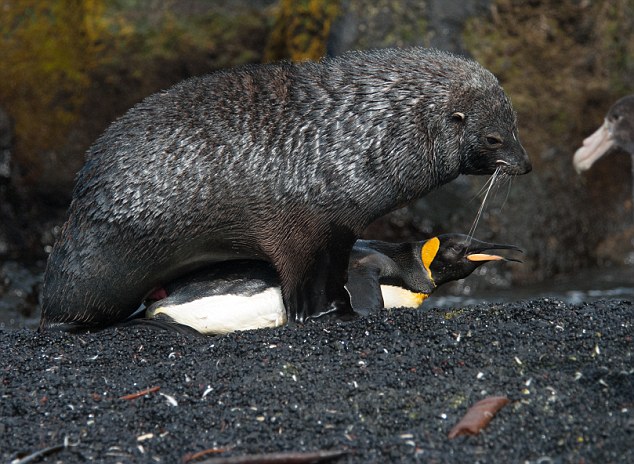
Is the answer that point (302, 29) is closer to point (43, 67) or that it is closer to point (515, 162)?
point (43, 67)

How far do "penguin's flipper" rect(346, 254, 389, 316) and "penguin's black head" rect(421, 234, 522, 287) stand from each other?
520 millimetres

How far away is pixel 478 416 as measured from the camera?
5.12m

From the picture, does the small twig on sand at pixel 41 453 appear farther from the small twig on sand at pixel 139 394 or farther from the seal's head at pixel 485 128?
the seal's head at pixel 485 128

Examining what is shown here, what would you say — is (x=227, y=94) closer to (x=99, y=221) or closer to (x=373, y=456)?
(x=99, y=221)

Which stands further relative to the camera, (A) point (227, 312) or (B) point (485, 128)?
(B) point (485, 128)

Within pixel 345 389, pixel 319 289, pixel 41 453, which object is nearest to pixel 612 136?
pixel 319 289

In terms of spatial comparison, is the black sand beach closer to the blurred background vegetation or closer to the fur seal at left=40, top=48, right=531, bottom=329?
the fur seal at left=40, top=48, right=531, bottom=329

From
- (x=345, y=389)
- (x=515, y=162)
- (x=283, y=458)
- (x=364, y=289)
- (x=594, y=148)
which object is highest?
(x=515, y=162)

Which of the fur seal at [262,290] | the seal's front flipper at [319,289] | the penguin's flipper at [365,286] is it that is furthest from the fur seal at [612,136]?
the seal's front flipper at [319,289]

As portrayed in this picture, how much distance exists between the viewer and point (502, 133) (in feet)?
24.8

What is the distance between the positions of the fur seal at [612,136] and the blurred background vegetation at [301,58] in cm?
118

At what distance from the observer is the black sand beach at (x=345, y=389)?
4980 mm

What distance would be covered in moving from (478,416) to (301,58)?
9.38m

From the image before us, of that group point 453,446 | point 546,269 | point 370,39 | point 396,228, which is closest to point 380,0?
point 370,39
